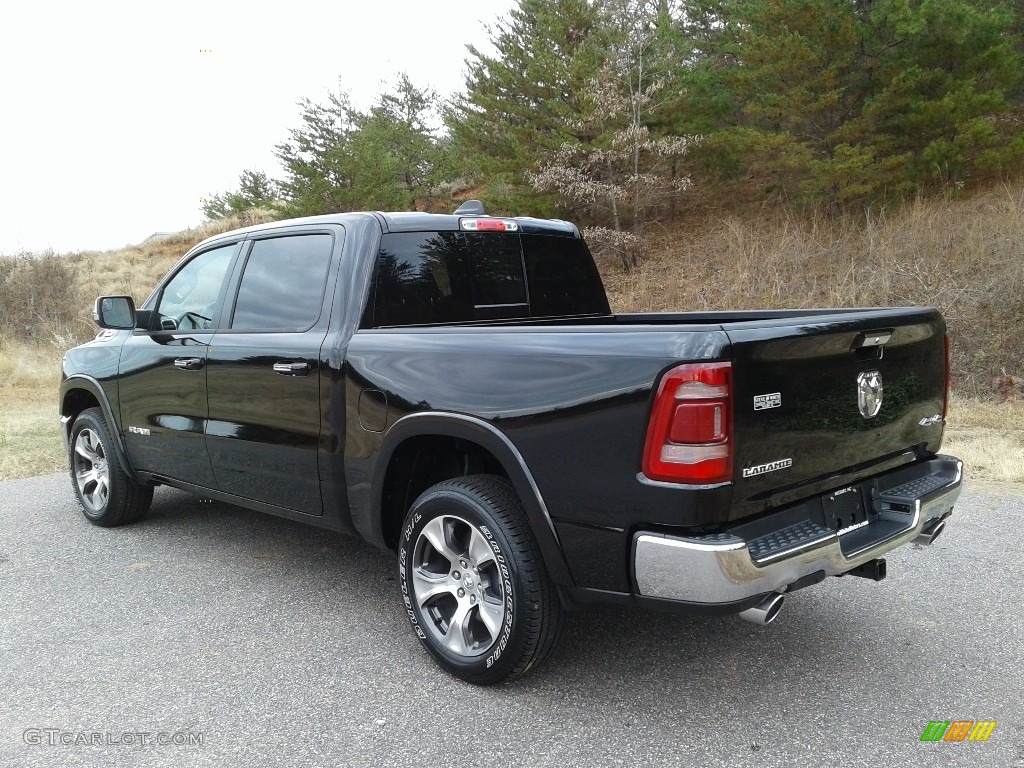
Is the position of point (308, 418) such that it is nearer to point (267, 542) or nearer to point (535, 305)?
point (535, 305)

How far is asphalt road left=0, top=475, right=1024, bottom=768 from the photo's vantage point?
2.67 meters

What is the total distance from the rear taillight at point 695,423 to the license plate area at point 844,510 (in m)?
0.61

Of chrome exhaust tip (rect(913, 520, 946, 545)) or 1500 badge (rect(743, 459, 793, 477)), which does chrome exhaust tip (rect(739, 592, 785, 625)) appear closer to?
1500 badge (rect(743, 459, 793, 477))

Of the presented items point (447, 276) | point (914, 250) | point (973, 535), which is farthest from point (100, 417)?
point (914, 250)

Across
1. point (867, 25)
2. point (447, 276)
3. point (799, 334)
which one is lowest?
point (799, 334)

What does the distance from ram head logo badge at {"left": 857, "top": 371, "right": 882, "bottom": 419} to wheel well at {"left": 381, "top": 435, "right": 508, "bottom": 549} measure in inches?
55.5

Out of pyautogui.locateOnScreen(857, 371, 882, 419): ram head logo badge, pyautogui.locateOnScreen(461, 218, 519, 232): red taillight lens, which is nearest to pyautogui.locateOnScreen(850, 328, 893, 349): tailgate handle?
pyautogui.locateOnScreen(857, 371, 882, 419): ram head logo badge

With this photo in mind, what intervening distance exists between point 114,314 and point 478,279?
2.47m

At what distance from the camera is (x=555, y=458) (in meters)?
2.71

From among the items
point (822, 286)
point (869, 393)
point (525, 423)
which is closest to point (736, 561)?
point (525, 423)

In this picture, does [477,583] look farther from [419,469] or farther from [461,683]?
[419,469]

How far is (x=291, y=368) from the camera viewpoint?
3691mm

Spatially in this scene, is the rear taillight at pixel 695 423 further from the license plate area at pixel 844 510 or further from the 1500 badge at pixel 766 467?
the license plate area at pixel 844 510

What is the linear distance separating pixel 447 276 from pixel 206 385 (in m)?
1.44
